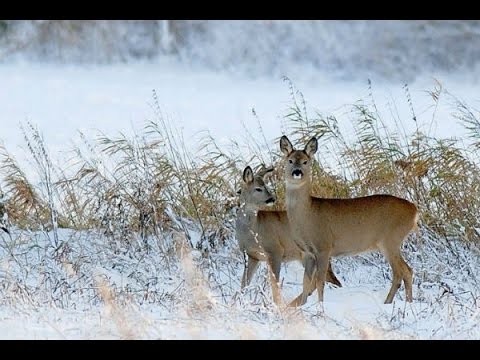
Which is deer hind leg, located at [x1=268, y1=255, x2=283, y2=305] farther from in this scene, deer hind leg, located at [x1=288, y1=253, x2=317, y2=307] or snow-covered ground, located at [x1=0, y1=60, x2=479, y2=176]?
snow-covered ground, located at [x1=0, y1=60, x2=479, y2=176]

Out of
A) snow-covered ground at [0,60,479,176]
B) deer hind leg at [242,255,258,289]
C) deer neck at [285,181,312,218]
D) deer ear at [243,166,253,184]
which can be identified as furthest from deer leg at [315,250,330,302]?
snow-covered ground at [0,60,479,176]

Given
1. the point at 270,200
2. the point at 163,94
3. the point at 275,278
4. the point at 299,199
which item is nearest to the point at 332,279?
the point at 299,199

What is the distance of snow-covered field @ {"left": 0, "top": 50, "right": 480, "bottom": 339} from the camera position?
747cm

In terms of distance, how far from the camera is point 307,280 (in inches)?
364

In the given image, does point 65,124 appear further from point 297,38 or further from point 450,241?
point 450,241

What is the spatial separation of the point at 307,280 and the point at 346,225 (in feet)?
1.75

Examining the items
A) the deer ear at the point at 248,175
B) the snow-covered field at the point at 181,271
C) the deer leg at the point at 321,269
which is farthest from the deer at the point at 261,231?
the deer leg at the point at 321,269

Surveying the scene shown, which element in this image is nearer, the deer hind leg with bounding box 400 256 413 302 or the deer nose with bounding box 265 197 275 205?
the deer hind leg with bounding box 400 256 413 302

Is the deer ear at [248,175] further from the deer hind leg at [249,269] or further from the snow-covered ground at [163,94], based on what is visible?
the snow-covered ground at [163,94]

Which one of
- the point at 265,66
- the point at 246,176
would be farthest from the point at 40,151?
the point at 265,66

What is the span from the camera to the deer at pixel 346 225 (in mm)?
9406

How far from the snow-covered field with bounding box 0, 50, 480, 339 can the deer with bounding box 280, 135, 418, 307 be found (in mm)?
302
